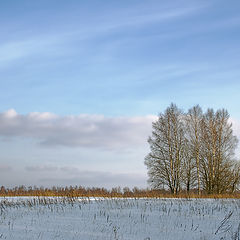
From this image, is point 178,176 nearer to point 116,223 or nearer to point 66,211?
point 66,211

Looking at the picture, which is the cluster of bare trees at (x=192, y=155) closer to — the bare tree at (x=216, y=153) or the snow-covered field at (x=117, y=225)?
the bare tree at (x=216, y=153)

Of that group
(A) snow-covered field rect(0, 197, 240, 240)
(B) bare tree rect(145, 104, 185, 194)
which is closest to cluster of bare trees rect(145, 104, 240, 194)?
(B) bare tree rect(145, 104, 185, 194)

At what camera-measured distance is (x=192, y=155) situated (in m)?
29.9

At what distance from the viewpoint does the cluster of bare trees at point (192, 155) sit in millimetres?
28688

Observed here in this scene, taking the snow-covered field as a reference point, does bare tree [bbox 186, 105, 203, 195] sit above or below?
above

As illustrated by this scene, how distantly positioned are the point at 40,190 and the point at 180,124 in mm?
14238

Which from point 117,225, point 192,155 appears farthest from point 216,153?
point 117,225

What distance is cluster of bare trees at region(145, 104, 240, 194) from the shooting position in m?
28.7

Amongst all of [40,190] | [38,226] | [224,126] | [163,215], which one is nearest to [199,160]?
[224,126]

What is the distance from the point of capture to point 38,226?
8.82m

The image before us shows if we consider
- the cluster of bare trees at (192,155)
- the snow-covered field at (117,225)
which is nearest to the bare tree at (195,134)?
the cluster of bare trees at (192,155)

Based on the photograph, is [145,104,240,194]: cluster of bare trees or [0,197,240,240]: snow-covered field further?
[145,104,240,194]: cluster of bare trees

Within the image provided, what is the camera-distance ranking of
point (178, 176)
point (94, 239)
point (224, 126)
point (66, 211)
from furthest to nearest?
point (224, 126)
point (178, 176)
point (66, 211)
point (94, 239)

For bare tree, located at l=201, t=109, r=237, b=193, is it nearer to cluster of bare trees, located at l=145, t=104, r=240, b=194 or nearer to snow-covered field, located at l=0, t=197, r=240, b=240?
cluster of bare trees, located at l=145, t=104, r=240, b=194
